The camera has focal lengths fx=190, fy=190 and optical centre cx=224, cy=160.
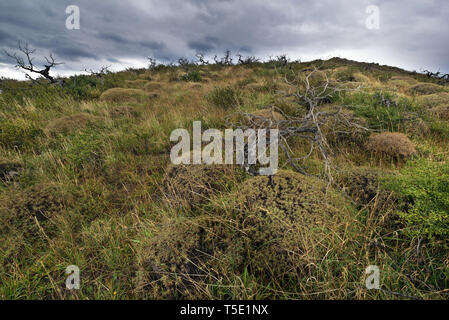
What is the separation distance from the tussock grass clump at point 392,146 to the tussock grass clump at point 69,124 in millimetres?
5964

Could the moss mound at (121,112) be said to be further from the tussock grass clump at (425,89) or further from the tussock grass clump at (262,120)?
the tussock grass clump at (425,89)

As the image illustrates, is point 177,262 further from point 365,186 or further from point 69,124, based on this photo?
point 69,124

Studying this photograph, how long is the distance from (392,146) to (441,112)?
2872 millimetres

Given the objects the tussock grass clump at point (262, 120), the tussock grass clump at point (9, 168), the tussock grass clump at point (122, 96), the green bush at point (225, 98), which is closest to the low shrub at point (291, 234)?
the tussock grass clump at point (262, 120)

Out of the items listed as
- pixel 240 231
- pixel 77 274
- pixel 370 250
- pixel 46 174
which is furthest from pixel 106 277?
pixel 46 174

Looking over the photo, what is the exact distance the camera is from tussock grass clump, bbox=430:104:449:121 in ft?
13.8

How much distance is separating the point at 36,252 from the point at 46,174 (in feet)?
5.25

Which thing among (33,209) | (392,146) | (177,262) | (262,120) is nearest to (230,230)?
(177,262)

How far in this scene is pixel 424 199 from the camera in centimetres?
158

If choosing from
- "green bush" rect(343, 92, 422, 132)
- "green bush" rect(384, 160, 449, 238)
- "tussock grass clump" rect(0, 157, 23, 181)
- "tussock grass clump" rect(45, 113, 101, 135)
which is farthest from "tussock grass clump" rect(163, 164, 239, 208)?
"tussock grass clump" rect(45, 113, 101, 135)

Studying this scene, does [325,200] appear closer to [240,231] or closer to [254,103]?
[240,231]

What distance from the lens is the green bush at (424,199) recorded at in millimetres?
1416
